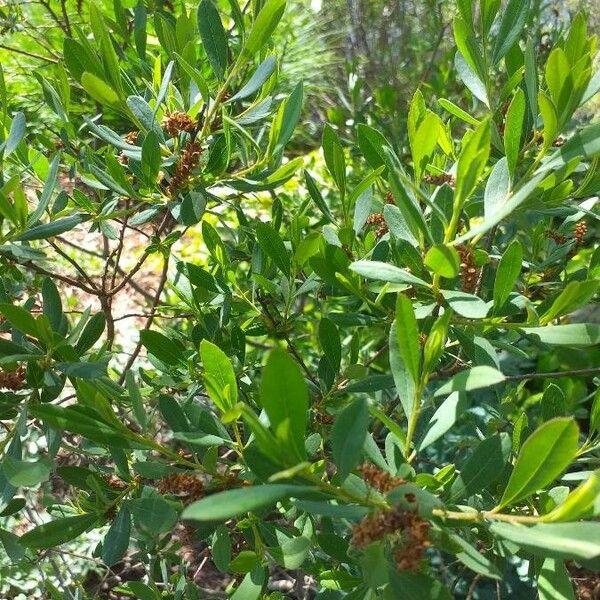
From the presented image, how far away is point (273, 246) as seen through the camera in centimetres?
90

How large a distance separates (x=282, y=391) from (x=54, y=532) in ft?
1.37

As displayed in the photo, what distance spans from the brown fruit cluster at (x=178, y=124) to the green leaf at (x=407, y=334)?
16.9 inches

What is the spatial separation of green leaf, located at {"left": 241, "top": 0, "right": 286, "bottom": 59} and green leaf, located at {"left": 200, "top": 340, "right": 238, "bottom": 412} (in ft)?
1.19

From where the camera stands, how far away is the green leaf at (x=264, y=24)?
2.40ft

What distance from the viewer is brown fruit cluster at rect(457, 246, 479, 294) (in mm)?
739

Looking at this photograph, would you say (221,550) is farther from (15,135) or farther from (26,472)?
(15,135)

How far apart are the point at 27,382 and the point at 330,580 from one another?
1.47 ft

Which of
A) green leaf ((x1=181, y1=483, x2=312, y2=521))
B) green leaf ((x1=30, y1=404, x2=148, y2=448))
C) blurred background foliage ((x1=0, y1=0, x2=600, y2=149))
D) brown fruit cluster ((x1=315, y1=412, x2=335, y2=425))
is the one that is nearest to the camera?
green leaf ((x1=181, y1=483, x2=312, y2=521))

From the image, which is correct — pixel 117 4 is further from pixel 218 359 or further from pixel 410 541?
pixel 410 541

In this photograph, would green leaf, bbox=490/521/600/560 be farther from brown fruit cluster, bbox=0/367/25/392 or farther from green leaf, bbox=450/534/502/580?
brown fruit cluster, bbox=0/367/25/392

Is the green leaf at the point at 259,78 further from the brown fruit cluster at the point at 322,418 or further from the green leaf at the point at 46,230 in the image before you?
the brown fruit cluster at the point at 322,418

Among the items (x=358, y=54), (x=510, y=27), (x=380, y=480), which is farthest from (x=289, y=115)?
(x=358, y=54)

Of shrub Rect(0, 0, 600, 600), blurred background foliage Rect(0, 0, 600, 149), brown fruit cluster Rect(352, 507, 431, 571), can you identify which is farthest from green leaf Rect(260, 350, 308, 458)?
blurred background foliage Rect(0, 0, 600, 149)

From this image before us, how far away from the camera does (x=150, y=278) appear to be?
3875mm
